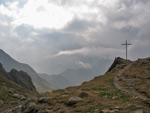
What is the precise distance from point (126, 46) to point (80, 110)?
67.4m

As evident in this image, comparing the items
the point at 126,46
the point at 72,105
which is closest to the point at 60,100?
the point at 72,105

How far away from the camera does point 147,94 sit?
2422 cm

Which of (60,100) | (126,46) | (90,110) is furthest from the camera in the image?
(126,46)

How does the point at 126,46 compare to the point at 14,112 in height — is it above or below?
above

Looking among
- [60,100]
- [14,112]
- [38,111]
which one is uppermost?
[60,100]

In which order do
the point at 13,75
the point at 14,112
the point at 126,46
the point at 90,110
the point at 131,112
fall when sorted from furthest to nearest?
the point at 13,75 < the point at 126,46 < the point at 14,112 < the point at 90,110 < the point at 131,112

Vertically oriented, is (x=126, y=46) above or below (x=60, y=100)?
above

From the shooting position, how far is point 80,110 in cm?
1750

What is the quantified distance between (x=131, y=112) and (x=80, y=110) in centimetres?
568

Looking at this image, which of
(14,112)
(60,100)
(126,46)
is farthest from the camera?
(126,46)

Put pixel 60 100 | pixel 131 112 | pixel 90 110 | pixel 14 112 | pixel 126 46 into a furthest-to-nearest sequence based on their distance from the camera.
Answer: pixel 126 46
pixel 14 112
pixel 60 100
pixel 90 110
pixel 131 112

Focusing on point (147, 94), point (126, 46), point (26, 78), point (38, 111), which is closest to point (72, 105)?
point (38, 111)

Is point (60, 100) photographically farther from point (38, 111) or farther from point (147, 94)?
point (147, 94)

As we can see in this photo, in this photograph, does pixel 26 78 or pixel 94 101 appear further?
pixel 26 78
